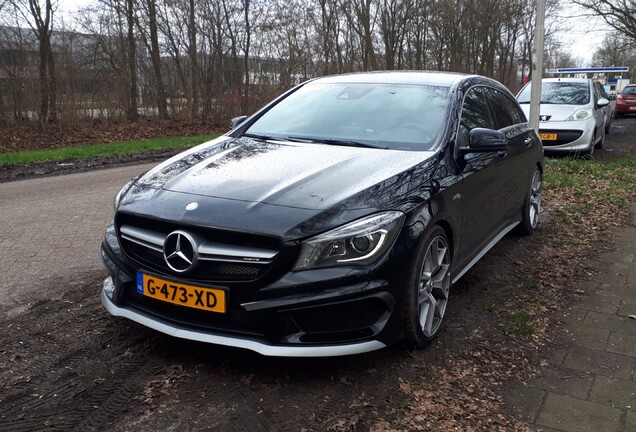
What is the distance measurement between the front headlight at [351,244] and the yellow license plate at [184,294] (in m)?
0.43

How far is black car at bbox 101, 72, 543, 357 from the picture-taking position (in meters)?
2.80

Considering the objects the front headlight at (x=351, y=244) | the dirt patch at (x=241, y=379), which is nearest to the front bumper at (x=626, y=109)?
the dirt patch at (x=241, y=379)

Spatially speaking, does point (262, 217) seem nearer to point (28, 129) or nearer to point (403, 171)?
point (403, 171)

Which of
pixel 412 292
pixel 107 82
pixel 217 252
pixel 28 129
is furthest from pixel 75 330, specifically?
pixel 107 82

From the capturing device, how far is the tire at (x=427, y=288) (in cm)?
308

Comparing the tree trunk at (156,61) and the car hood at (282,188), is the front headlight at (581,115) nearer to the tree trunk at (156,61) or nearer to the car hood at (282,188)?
the car hood at (282,188)

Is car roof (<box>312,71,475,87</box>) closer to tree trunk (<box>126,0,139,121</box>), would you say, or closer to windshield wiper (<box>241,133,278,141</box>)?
windshield wiper (<box>241,133,278,141</box>)

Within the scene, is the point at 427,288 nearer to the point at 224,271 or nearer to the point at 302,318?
the point at 302,318

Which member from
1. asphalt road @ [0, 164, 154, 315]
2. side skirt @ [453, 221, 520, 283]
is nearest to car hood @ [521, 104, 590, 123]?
side skirt @ [453, 221, 520, 283]

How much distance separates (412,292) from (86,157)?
11355 mm

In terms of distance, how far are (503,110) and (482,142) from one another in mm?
1651

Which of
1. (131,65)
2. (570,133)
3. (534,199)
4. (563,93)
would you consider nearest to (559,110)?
(570,133)

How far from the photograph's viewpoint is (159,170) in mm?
3668

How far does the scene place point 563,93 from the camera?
1266 cm
